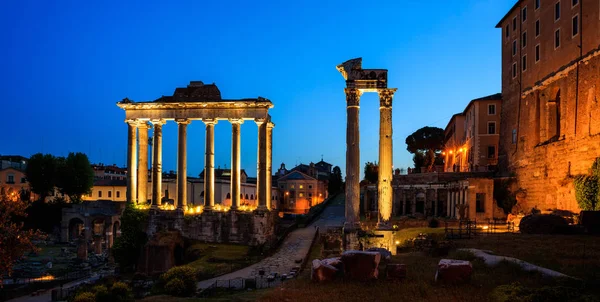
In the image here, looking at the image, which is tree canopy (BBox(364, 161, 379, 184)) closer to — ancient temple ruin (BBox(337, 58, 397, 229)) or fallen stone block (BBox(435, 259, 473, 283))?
ancient temple ruin (BBox(337, 58, 397, 229))

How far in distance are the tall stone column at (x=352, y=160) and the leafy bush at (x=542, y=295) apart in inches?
587

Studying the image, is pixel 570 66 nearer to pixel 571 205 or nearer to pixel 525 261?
pixel 571 205

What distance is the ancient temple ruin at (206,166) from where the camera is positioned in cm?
3675

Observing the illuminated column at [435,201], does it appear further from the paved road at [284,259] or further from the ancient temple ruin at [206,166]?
the ancient temple ruin at [206,166]

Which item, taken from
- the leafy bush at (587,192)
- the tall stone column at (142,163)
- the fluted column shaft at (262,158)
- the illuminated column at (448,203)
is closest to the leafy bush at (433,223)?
the leafy bush at (587,192)

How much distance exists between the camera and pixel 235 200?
1469 inches

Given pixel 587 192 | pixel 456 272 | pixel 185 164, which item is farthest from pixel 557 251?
pixel 185 164

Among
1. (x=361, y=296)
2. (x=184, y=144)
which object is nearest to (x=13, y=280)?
(x=184, y=144)

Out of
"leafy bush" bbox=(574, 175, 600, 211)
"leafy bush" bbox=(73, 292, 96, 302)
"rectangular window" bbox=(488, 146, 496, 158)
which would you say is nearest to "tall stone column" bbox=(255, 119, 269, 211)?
"leafy bush" bbox=(73, 292, 96, 302)

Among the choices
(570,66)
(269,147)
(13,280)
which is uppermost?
(570,66)

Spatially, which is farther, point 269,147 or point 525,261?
point 269,147

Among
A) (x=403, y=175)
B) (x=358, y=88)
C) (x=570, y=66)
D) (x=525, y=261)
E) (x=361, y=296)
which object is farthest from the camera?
(x=403, y=175)

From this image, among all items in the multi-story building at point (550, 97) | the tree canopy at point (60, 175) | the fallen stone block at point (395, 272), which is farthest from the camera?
the tree canopy at point (60, 175)

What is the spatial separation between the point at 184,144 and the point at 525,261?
92.2ft
